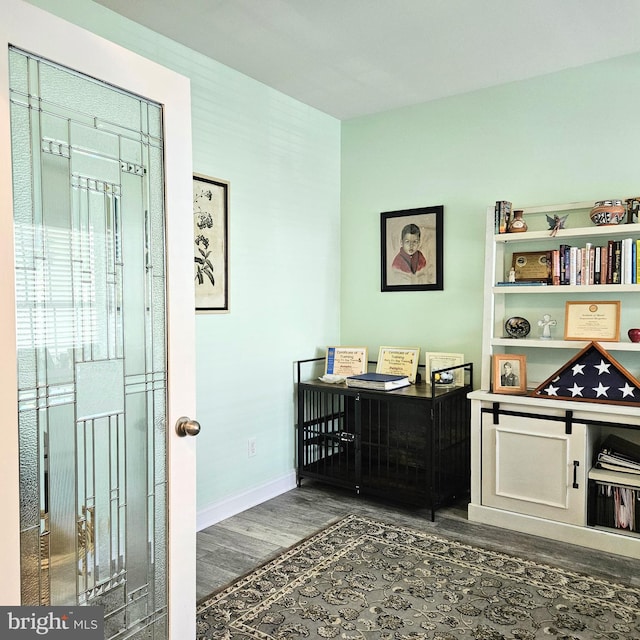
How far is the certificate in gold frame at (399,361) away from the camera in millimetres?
3873

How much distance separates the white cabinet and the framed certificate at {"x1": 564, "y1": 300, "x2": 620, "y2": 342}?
0.22 feet

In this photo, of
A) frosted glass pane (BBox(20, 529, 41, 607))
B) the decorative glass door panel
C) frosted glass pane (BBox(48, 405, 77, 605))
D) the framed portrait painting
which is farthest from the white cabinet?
frosted glass pane (BBox(20, 529, 41, 607))

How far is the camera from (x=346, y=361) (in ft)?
13.2

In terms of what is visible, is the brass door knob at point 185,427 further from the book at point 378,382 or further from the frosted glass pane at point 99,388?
the book at point 378,382

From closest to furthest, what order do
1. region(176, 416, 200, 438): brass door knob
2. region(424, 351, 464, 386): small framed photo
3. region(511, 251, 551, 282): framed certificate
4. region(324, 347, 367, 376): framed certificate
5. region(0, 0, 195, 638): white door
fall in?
region(0, 0, 195, 638): white door
region(176, 416, 200, 438): brass door knob
region(511, 251, 551, 282): framed certificate
region(424, 351, 464, 386): small framed photo
region(324, 347, 367, 376): framed certificate

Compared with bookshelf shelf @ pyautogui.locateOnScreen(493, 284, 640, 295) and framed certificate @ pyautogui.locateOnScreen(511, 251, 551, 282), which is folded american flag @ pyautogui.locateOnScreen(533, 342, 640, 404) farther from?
framed certificate @ pyautogui.locateOnScreen(511, 251, 551, 282)

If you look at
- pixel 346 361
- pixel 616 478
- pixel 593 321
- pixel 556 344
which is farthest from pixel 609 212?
pixel 346 361

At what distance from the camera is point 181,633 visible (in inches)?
74.0

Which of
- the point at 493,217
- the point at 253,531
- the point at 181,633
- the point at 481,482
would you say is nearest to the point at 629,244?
the point at 493,217

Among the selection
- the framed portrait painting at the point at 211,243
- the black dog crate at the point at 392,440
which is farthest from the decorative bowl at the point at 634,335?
the framed portrait painting at the point at 211,243

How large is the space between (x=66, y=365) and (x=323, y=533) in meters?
2.01

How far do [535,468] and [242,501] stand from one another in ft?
5.64

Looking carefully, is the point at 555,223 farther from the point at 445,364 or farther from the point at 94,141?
the point at 94,141

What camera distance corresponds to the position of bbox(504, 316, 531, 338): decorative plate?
3.45 m
